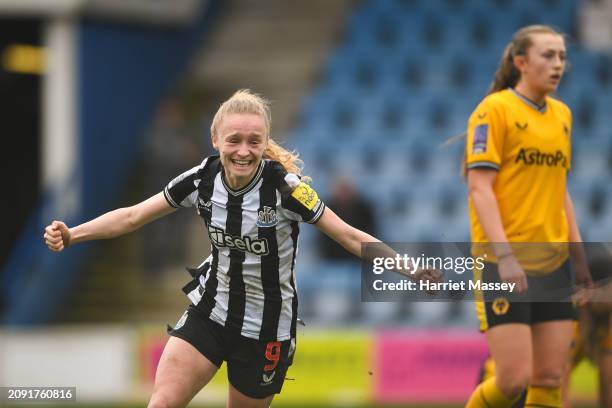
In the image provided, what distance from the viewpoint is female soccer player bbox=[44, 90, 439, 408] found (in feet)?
17.3

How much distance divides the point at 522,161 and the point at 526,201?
0.20 m

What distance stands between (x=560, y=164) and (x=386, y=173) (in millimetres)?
7588

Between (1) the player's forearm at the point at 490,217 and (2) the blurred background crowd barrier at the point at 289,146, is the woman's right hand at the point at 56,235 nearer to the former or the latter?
(1) the player's forearm at the point at 490,217

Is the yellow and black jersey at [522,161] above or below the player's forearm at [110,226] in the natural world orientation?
above

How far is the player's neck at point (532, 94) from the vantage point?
5855 millimetres

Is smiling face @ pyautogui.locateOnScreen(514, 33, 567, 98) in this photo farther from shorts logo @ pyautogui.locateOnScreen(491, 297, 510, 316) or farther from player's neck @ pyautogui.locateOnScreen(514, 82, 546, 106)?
shorts logo @ pyautogui.locateOnScreen(491, 297, 510, 316)

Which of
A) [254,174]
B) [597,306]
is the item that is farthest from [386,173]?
[254,174]

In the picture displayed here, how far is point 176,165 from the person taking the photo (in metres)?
13.0

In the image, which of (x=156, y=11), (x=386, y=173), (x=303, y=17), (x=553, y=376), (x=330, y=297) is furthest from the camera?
(x=303, y=17)

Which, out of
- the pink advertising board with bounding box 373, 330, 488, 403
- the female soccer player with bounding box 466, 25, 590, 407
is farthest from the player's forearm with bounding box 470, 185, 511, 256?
the pink advertising board with bounding box 373, 330, 488, 403

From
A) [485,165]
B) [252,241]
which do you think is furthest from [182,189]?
[485,165]

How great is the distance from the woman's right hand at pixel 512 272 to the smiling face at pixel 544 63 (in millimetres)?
880

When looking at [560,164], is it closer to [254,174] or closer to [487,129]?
[487,129]

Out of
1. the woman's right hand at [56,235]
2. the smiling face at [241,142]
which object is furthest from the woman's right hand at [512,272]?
the woman's right hand at [56,235]
